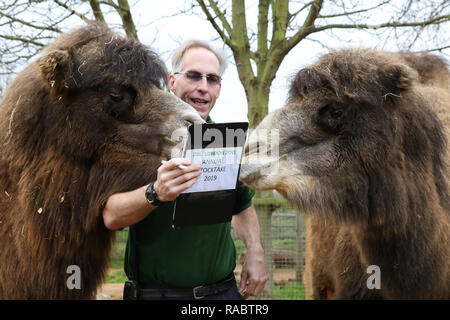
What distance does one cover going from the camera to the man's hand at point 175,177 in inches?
99.6

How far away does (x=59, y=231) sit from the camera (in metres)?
2.97

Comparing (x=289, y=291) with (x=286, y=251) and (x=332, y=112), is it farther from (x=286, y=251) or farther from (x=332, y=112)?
(x=332, y=112)

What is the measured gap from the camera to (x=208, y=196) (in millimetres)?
2900

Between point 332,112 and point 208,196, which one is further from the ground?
point 332,112

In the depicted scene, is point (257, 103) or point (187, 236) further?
point (257, 103)

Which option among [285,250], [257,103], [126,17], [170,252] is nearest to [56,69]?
[170,252]

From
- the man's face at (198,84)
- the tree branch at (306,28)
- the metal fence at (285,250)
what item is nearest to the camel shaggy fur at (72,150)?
the man's face at (198,84)

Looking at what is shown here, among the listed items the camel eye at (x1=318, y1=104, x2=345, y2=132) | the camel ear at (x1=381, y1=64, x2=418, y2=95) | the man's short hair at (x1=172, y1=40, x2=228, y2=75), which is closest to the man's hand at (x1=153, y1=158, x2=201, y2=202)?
the camel eye at (x1=318, y1=104, x2=345, y2=132)

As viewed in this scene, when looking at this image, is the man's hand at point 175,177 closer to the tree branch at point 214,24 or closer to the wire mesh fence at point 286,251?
the tree branch at point 214,24

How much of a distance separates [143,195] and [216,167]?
473 mm

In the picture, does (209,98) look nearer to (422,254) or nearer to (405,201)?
(405,201)

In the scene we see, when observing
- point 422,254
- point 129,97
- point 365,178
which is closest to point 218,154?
point 129,97

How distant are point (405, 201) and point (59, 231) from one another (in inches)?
91.6

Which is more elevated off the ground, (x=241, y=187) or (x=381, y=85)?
(x=381, y=85)
